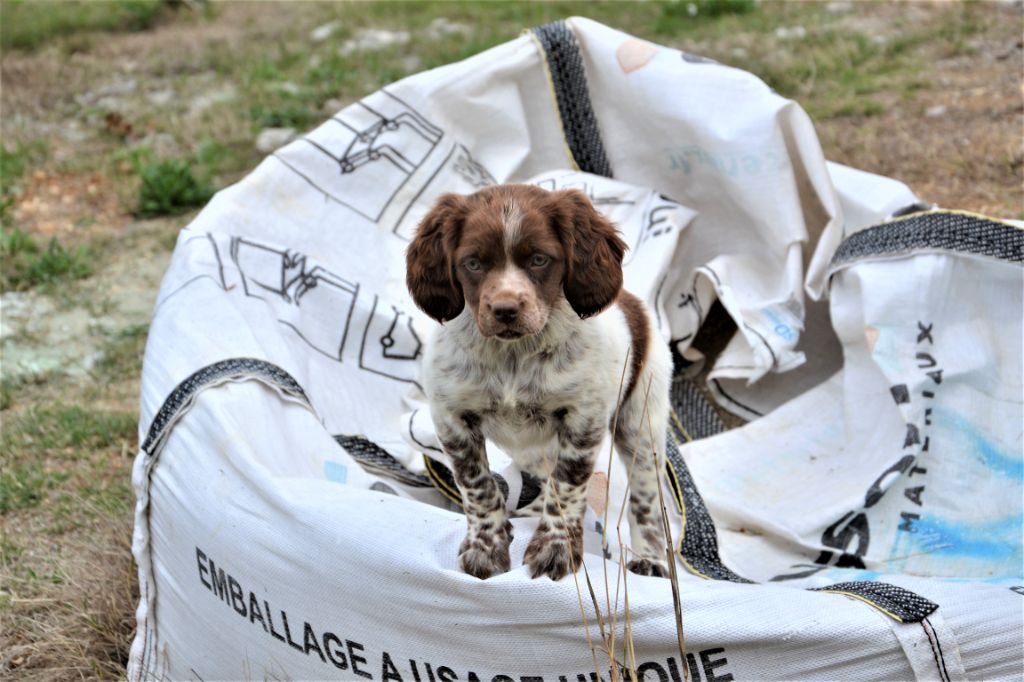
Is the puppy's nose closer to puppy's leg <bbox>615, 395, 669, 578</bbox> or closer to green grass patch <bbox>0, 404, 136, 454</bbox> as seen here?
puppy's leg <bbox>615, 395, 669, 578</bbox>

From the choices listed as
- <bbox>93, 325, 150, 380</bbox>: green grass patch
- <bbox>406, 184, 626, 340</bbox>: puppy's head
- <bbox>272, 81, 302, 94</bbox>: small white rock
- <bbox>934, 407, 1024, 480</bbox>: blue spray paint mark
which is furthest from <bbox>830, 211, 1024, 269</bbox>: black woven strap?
<bbox>272, 81, 302, 94</bbox>: small white rock

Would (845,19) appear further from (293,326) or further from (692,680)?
(692,680)

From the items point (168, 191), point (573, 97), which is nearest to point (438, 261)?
point (573, 97)

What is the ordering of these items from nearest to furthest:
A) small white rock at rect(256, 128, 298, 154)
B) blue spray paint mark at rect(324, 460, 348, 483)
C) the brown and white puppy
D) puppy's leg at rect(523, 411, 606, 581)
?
the brown and white puppy → puppy's leg at rect(523, 411, 606, 581) → blue spray paint mark at rect(324, 460, 348, 483) → small white rock at rect(256, 128, 298, 154)

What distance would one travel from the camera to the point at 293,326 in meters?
3.87

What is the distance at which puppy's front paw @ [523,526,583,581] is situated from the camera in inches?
98.0

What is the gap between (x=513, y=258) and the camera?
97.5 inches

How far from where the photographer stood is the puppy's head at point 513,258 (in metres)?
2.43

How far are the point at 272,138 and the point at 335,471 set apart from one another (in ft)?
12.1

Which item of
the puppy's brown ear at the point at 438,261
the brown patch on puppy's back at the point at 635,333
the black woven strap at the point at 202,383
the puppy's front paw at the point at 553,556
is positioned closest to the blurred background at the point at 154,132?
the black woven strap at the point at 202,383

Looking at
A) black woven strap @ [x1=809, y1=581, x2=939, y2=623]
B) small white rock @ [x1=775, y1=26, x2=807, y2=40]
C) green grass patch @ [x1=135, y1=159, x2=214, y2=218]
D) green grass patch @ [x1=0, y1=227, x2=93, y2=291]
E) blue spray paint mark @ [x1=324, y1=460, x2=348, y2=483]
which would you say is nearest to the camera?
black woven strap @ [x1=809, y1=581, x2=939, y2=623]

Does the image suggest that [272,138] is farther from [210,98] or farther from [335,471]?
[335,471]

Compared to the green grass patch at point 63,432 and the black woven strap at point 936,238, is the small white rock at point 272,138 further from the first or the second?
the black woven strap at point 936,238

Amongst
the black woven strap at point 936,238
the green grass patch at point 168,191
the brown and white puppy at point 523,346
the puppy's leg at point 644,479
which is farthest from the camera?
the green grass patch at point 168,191
